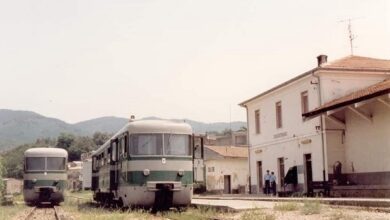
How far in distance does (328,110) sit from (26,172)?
542 inches

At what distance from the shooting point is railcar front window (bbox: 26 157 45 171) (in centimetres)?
2470

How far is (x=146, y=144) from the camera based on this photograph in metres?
16.2

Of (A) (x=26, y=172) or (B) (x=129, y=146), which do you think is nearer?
(B) (x=129, y=146)

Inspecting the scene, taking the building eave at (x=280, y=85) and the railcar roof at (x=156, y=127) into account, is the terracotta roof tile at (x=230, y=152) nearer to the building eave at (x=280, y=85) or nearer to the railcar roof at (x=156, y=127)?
the building eave at (x=280, y=85)

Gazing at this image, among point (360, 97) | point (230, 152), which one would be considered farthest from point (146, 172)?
point (230, 152)

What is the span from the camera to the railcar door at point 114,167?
17.6 metres

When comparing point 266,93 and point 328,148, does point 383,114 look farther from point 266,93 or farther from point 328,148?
point 266,93

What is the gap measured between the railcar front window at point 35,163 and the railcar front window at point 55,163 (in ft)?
0.88

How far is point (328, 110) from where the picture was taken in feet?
72.5

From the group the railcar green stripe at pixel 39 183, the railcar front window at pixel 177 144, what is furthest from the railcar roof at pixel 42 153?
the railcar front window at pixel 177 144

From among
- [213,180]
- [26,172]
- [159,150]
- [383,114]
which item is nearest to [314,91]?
[383,114]

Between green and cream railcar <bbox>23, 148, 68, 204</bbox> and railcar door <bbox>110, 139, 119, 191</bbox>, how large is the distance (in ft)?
22.6

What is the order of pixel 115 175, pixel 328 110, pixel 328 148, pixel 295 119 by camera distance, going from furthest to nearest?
1. pixel 295 119
2. pixel 328 148
3. pixel 328 110
4. pixel 115 175

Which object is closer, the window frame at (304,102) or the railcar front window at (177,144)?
the railcar front window at (177,144)
